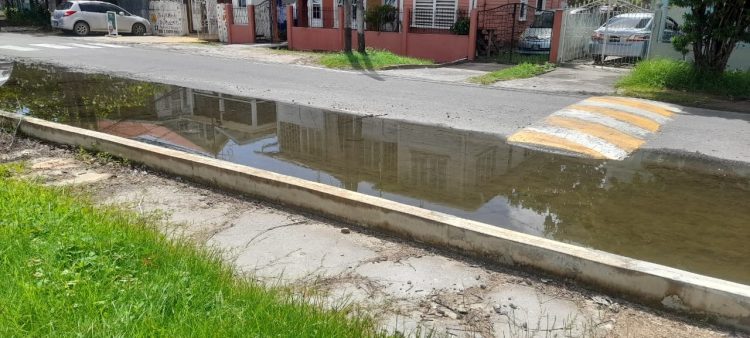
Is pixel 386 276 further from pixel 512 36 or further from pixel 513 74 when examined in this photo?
pixel 512 36

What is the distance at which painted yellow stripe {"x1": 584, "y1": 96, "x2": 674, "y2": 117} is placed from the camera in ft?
33.1

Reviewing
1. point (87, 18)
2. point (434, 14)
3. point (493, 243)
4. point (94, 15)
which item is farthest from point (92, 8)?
point (493, 243)

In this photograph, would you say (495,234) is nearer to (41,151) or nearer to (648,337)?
(648,337)

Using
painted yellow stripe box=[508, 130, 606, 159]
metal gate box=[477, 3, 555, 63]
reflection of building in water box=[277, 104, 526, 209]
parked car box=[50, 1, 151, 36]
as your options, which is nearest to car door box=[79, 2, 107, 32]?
parked car box=[50, 1, 151, 36]

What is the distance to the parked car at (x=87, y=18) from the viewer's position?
26750mm

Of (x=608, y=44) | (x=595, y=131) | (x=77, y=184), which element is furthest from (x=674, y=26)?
(x=77, y=184)

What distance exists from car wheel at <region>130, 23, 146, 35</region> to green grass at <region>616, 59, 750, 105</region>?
2409 cm

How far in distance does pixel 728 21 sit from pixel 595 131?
6.19m

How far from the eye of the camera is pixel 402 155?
7.40 m

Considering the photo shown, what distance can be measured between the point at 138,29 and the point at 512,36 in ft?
63.8

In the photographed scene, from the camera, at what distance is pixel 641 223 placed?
5.26 metres

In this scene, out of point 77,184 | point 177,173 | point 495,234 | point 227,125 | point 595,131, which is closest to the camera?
point 495,234

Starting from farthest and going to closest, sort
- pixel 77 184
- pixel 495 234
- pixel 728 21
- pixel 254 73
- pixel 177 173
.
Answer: pixel 254 73 < pixel 728 21 < pixel 177 173 < pixel 77 184 < pixel 495 234

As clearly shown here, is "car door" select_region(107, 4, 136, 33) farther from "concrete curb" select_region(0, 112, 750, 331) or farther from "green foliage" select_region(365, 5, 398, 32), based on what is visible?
"concrete curb" select_region(0, 112, 750, 331)
